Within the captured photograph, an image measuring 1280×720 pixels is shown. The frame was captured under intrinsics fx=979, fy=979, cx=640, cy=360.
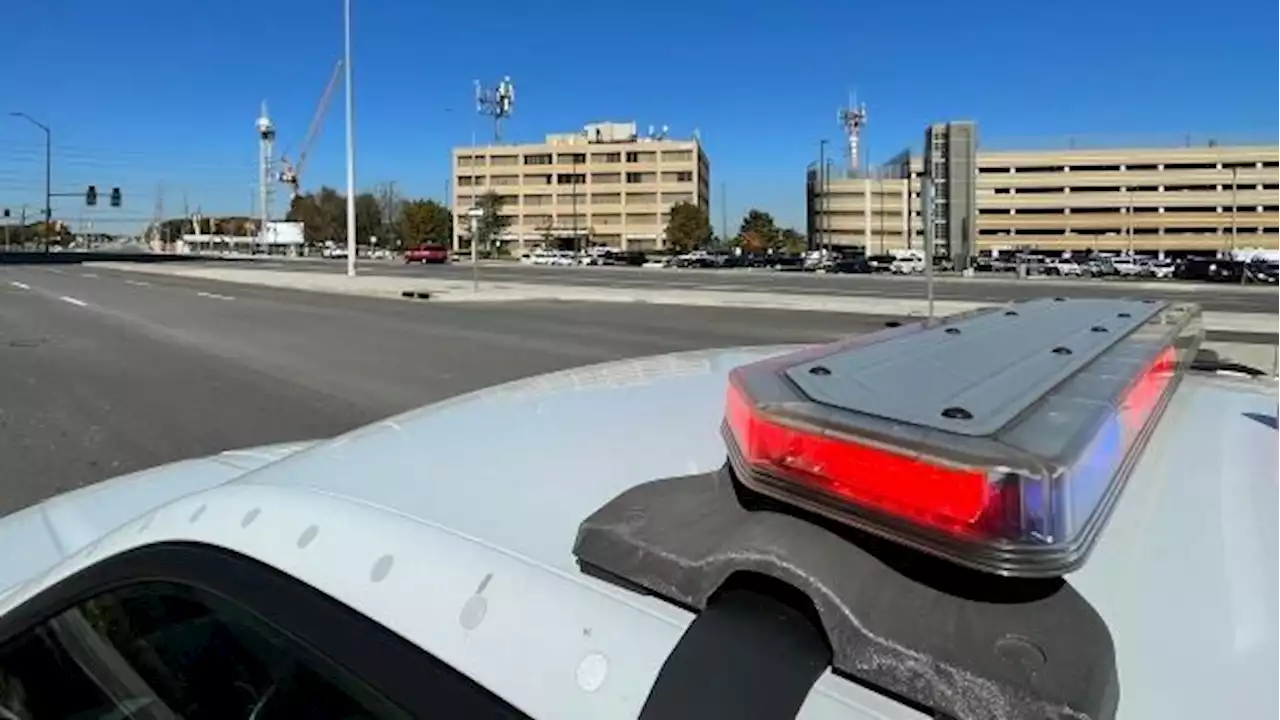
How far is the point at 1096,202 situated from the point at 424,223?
83.9 meters

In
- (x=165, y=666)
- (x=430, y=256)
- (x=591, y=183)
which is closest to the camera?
(x=165, y=666)

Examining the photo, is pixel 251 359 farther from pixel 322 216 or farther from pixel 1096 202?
pixel 322 216

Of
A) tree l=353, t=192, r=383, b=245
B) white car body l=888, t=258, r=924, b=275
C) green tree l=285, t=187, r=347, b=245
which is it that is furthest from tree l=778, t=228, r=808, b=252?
green tree l=285, t=187, r=347, b=245

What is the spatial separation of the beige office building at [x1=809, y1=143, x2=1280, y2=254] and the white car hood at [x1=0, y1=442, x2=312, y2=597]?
113515 mm

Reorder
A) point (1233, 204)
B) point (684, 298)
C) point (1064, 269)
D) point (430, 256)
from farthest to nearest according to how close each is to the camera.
Answer: 1. point (1233, 204)
2. point (430, 256)
3. point (1064, 269)
4. point (684, 298)

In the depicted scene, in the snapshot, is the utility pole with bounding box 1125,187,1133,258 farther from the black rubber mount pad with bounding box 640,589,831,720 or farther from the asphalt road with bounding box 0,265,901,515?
the black rubber mount pad with bounding box 640,589,831,720

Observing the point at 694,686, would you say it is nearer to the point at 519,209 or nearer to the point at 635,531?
the point at 635,531

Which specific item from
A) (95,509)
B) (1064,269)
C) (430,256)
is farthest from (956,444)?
(430,256)

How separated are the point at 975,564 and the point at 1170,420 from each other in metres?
1.02

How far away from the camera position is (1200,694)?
2.94 feet

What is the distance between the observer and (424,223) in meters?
124

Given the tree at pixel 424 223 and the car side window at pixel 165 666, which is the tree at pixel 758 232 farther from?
the car side window at pixel 165 666

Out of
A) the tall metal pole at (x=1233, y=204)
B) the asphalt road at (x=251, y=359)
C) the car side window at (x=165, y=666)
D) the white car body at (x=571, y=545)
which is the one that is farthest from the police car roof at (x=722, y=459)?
the tall metal pole at (x=1233, y=204)

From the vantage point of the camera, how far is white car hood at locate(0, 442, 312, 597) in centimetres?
206
